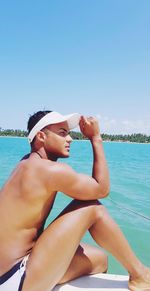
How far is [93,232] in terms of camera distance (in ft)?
Answer: 6.78

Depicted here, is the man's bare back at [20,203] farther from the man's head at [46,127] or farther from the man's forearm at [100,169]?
the man's forearm at [100,169]

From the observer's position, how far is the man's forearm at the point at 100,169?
6.68 feet

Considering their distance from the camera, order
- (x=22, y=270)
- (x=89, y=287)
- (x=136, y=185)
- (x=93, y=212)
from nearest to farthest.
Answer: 1. (x=22, y=270)
2. (x=93, y=212)
3. (x=89, y=287)
4. (x=136, y=185)

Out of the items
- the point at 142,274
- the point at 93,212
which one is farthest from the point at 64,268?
the point at 142,274

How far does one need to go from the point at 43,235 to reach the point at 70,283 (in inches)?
19.3

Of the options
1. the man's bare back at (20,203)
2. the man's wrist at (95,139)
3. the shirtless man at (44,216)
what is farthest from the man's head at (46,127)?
the man's wrist at (95,139)

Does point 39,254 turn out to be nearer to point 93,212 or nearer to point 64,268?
point 64,268

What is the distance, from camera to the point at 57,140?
2.04 metres

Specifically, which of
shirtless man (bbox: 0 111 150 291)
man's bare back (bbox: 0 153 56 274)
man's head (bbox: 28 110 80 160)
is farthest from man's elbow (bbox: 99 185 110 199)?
man's head (bbox: 28 110 80 160)

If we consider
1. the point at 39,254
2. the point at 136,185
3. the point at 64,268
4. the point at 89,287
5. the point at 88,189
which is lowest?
the point at 136,185

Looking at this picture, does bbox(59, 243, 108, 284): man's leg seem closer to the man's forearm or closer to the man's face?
the man's forearm

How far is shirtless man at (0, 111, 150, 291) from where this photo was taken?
1.87 metres

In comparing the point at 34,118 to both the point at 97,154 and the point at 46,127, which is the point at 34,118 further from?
the point at 97,154

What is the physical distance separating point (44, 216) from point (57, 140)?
17.7 inches
